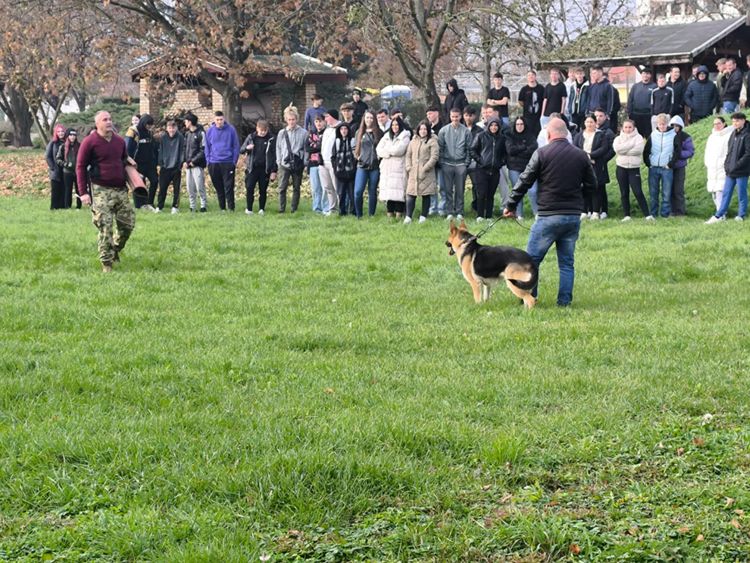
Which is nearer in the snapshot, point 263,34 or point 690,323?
point 690,323

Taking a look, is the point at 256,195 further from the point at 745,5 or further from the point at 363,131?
the point at 745,5

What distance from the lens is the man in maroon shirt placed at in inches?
513

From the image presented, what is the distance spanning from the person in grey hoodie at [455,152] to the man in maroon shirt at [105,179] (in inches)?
265

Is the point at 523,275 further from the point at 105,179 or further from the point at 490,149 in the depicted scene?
the point at 490,149

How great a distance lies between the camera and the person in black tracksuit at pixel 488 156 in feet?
58.9

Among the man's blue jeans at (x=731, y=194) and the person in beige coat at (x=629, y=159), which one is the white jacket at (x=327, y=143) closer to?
the person in beige coat at (x=629, y=159)

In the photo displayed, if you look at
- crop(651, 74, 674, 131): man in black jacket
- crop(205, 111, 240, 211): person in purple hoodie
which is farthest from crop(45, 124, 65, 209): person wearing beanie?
crop(651, 74, 674, 131): man in black jacket

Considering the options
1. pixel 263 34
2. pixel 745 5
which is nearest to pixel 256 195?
pixel 263 34

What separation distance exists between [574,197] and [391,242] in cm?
578

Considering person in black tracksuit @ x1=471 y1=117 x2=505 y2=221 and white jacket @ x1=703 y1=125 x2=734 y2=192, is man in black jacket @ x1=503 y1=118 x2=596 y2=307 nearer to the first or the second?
person in black tracksuit @ x1=471 y1=117 x2=505 y2=221

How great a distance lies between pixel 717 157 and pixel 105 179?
10537 millimetres

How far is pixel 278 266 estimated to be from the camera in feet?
45.4

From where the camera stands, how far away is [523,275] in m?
10.4

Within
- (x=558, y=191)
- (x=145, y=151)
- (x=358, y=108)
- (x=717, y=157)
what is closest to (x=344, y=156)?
(x=358, y=108)
